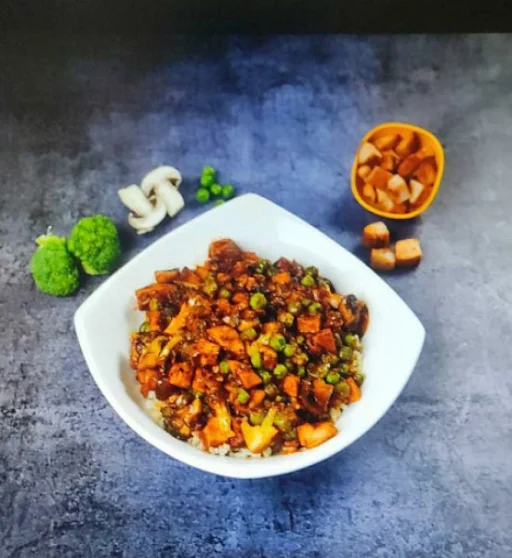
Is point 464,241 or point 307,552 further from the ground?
A: point 464,241

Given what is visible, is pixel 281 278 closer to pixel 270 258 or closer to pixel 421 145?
pixel 270 258

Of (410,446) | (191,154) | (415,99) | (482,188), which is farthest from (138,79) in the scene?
(410,446)

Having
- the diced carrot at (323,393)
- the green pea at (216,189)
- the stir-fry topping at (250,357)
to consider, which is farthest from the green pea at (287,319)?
the green pea at (216,189)

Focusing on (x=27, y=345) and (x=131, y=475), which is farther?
(x=27, y=345)

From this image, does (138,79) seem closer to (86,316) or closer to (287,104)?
(287,104)

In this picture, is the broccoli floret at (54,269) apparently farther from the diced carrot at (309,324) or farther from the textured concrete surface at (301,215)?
the diced carrot at (309,324)
